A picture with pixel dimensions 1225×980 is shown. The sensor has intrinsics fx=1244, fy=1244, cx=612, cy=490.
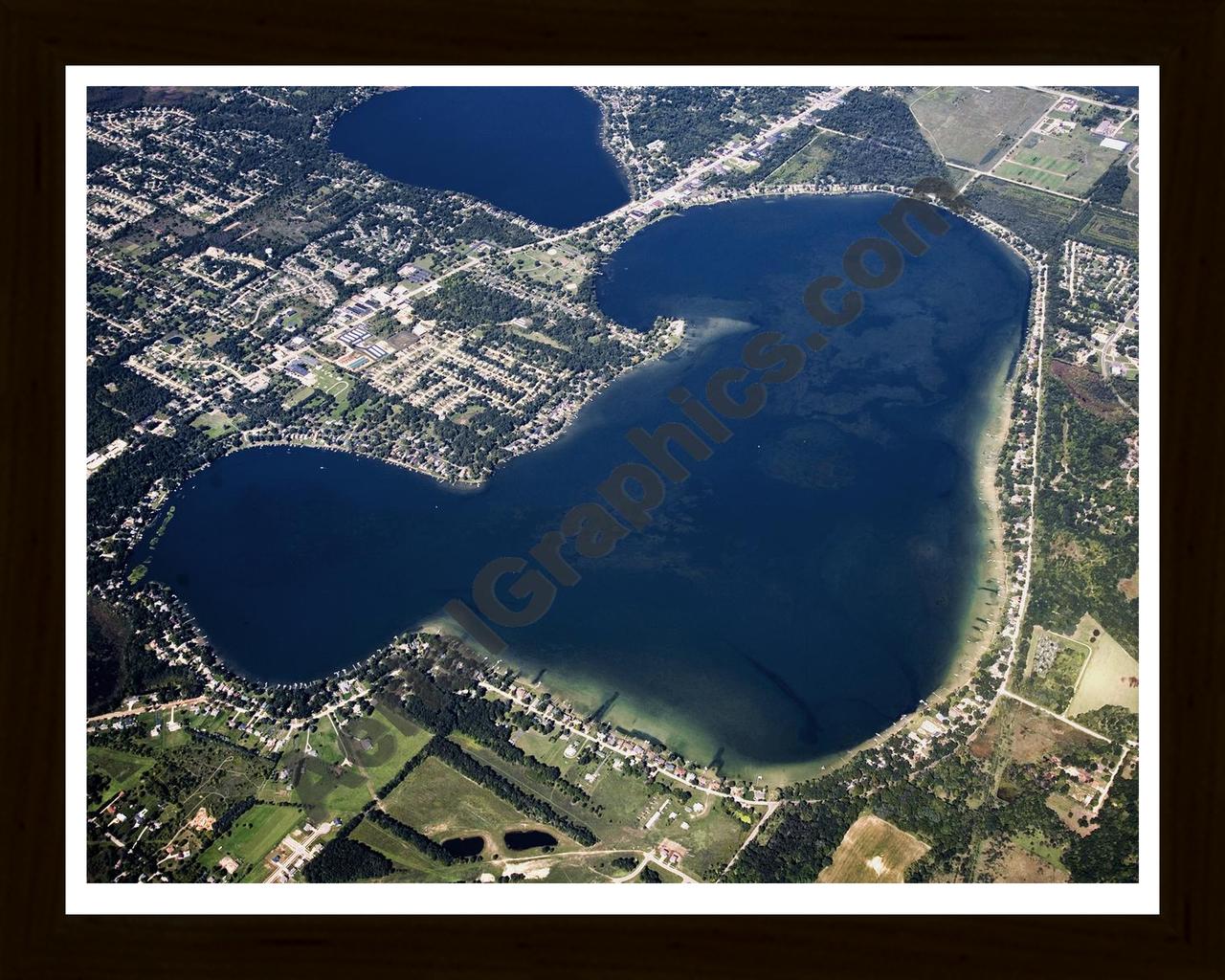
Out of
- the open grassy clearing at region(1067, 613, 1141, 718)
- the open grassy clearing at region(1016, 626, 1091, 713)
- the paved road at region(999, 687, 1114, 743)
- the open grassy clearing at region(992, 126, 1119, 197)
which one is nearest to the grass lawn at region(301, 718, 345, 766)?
the paved road at region(999, 687, 1114, 743)

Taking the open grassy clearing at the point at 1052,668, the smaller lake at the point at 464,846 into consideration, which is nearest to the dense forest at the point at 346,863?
the smaller lake at the point at 464,846

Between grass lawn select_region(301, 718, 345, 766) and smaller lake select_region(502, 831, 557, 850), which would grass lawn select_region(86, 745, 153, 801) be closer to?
grass lawn select_region(301, 718, 345, 766)

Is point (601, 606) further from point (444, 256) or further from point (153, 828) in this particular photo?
point (444, 256)

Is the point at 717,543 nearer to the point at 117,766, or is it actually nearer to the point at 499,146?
the point at 117,766

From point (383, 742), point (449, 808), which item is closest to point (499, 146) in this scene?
point (383, 742)

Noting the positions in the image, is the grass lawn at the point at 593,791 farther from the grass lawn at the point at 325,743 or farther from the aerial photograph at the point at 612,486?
the grass lawn at the point at 325,743
